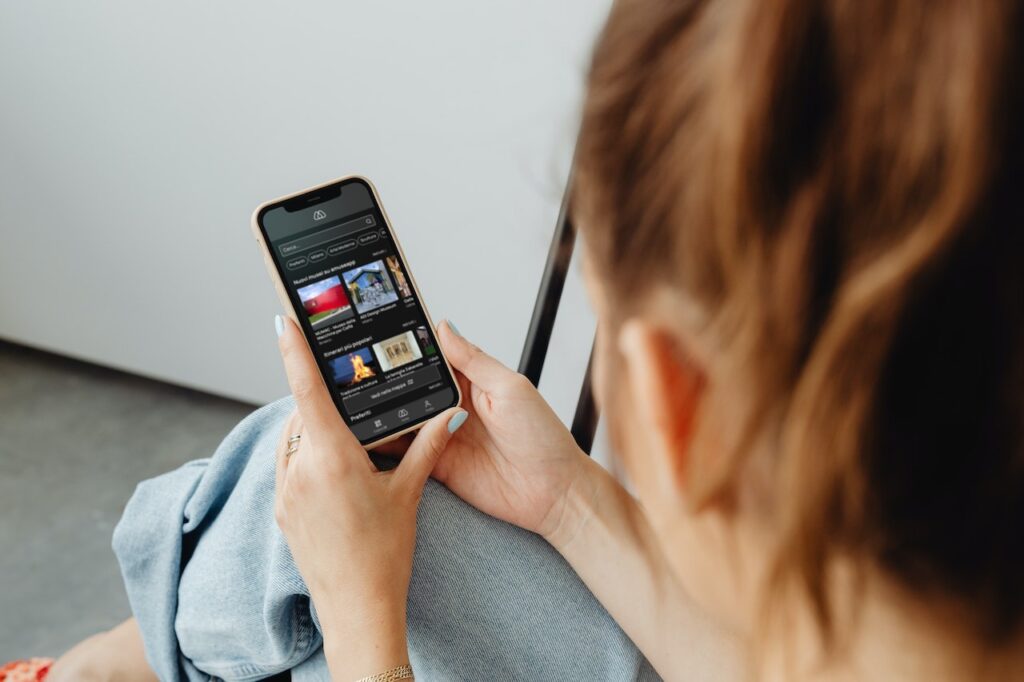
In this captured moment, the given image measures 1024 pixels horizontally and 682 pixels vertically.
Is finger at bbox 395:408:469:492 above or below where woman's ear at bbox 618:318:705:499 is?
below

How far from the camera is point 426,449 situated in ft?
2.16

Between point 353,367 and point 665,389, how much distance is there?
37cm

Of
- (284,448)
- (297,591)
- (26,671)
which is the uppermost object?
(284,448)

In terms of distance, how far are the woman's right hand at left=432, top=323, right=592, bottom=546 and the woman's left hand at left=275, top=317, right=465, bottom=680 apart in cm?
8

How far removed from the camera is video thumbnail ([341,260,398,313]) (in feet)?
2.29

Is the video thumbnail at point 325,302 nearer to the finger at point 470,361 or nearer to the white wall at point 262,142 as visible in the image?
the finger at point 470,361

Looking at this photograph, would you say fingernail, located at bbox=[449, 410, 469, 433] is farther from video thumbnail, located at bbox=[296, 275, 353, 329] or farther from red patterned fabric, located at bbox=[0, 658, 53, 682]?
red patterned fabric, located at bbox=[0, 658, 53, 682]

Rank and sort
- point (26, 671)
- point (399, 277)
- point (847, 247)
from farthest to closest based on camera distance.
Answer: point (26, 671) → point (399, 277) → point (847, 247)

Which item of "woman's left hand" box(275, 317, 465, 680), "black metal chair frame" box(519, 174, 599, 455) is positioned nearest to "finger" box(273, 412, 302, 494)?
"woman's left hand" box(275, 317, 465, 680)

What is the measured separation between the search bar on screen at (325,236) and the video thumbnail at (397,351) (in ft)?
0.30

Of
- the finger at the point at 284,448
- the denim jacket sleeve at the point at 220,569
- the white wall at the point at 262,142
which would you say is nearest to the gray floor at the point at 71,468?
the white wall at the point at 262,142

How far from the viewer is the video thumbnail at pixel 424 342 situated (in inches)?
28.4

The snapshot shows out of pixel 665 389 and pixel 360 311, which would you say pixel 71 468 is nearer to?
pixel 360 311

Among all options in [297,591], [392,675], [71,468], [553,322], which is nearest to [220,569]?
[297,591]
